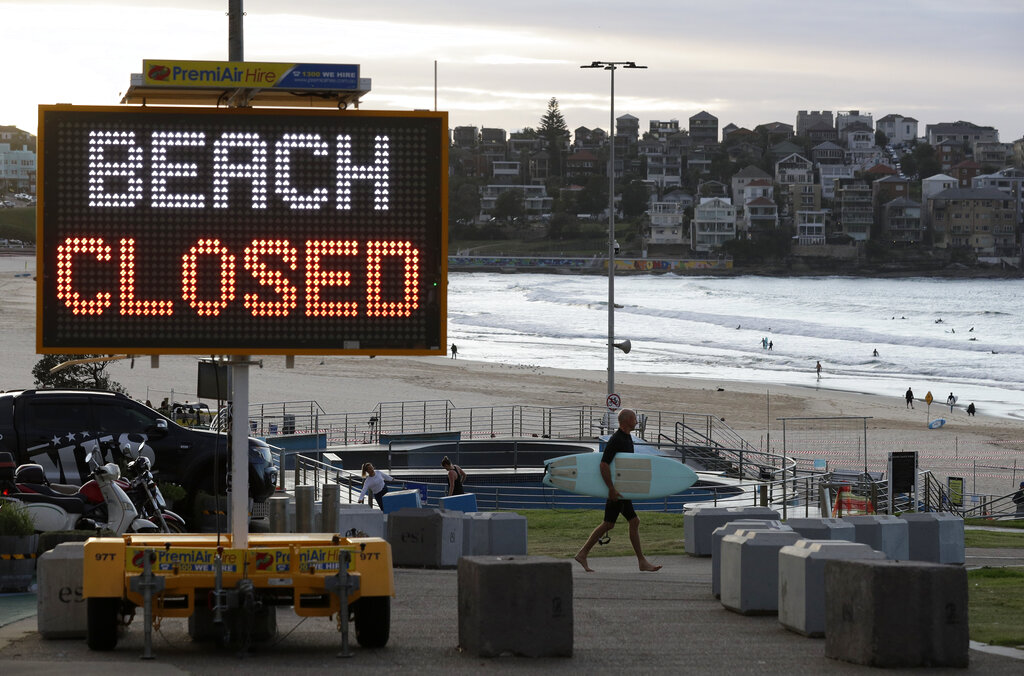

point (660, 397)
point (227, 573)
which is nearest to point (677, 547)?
point (227, 573)

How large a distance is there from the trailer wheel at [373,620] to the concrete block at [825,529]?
16.1ft

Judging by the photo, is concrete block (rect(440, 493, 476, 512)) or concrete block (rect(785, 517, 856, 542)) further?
concrete block (rect(440, 493, 476, 512))

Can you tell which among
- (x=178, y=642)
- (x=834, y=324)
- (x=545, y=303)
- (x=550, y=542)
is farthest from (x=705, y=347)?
(x=178, y=642)

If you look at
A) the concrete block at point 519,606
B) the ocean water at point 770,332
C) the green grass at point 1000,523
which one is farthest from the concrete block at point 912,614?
the ocean water at point 770,332

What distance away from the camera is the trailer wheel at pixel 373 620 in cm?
859

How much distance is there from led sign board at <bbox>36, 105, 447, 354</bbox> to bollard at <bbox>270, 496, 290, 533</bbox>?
554cm

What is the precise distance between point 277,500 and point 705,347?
223ft

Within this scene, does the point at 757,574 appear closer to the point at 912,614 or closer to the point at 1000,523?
the point at 912,614

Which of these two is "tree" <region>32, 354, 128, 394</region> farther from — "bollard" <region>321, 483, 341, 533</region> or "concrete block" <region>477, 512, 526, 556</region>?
"concrete block" <region>477, 512, 526, 556</region>

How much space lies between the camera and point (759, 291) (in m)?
148

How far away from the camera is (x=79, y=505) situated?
12359 millimetres

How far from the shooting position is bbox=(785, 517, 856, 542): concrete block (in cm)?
1234

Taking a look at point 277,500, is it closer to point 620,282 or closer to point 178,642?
point 178,642

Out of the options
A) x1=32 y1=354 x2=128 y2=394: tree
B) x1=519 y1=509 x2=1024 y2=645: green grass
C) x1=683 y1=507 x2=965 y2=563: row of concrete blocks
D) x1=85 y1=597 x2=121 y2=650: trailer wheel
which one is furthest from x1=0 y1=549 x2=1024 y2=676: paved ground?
x1=32 y1=354 x2=128 y2=394: tree
